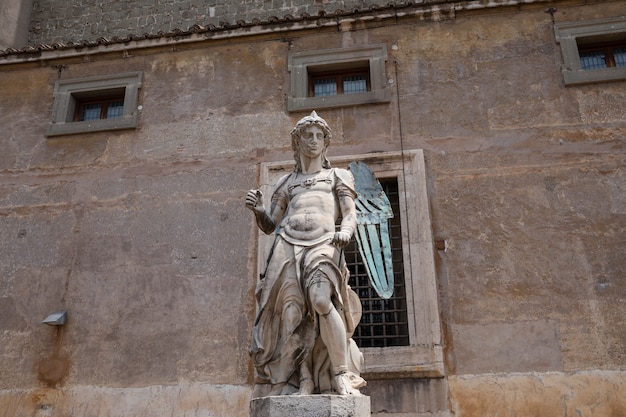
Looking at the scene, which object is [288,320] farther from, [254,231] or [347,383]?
[254,231]

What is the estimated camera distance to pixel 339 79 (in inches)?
369

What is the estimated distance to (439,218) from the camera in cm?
805

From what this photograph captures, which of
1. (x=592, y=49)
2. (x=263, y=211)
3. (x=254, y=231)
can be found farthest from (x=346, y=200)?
(x=592, y=49)

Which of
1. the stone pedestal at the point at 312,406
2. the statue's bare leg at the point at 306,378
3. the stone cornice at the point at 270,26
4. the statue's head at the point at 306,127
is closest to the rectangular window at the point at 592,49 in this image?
the stone cornice at the point at 270,26

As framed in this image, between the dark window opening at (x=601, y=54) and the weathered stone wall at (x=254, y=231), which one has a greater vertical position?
the dark window opening at (x=601, y=54)

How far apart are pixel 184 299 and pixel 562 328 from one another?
481 cm

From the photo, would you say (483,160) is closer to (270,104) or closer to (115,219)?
(270,104)

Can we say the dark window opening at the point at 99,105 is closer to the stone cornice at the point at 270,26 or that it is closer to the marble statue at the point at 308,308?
the stone cornice at the point at 270,26

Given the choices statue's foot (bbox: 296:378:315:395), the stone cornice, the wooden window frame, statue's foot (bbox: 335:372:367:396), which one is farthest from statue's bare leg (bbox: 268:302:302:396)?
the wooden window frame

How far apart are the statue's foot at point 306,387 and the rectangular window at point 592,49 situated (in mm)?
6152

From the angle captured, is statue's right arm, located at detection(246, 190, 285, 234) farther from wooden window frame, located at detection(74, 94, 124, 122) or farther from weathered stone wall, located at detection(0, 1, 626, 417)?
wooden window frame, located at detection(74, 94, 124, 122)

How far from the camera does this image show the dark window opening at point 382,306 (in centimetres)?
773

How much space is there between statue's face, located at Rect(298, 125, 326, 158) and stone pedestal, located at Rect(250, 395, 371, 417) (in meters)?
2.04

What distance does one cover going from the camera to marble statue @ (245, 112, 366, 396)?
438 centimetres
